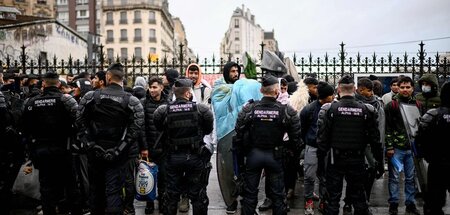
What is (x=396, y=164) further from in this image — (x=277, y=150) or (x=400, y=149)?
(x=277, y=150)

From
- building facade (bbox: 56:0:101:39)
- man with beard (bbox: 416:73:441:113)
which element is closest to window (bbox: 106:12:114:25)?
building facade (bbox: 56:0:101:39)

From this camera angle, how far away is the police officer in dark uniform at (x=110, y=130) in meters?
5.66

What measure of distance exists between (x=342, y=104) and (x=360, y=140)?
0.52 meters

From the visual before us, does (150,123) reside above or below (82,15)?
below

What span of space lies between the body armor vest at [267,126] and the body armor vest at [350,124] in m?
0.73

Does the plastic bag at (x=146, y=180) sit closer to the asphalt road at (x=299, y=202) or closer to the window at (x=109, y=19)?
the asphalt road at (x=299, y=202)

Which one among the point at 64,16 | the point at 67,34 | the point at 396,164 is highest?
the point at 64,16

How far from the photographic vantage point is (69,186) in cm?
624

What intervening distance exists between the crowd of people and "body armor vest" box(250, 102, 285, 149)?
0.5 inches

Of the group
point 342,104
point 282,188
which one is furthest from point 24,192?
point 342,104

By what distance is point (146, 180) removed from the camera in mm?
6371

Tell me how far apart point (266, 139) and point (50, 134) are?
3029mm

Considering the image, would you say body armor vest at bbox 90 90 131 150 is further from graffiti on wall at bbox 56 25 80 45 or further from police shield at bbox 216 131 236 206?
graffiti on wall at bbox 56 25 80 45

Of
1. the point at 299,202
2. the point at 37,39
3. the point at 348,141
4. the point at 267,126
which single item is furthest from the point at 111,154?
the point at 37,39
